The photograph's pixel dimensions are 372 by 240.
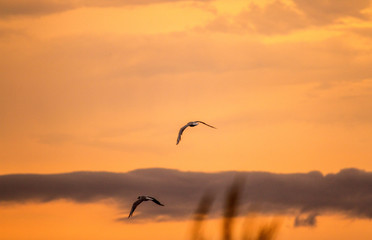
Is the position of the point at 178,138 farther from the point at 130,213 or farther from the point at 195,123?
the point at 130,213

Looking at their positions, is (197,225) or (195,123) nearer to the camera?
(197,225)

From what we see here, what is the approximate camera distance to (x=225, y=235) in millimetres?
30672

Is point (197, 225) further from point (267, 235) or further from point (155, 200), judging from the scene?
point (155, 200)

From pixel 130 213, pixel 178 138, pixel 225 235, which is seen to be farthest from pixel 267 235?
pixel 130 213

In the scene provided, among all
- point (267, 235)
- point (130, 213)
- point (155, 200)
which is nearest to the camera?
point (267, 235)

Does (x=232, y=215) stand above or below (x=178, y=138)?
below

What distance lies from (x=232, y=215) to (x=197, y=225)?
2265 millimetres

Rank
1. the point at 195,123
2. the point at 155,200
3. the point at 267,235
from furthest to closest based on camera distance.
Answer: the point at 155,200, the point at 195,123, the point at 267,235

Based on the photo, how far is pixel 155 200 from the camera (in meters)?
38.3

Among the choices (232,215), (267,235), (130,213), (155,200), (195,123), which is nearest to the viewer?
(232,215)

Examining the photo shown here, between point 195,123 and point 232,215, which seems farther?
point 195,123

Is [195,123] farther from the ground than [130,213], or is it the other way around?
[195,123]

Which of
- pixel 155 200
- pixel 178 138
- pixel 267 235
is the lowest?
pixel 267 235

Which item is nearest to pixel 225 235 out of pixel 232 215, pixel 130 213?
pixel 232 215
